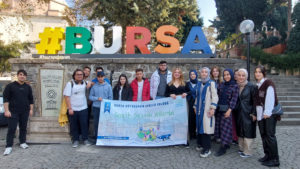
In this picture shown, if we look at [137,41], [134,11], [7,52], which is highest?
[134,11]

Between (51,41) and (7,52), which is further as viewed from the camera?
(7,52)

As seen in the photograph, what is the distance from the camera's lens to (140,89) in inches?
211

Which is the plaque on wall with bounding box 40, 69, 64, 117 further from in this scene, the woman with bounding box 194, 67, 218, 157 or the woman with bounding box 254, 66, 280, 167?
the woman with bounding box 254, 66, 280, 167

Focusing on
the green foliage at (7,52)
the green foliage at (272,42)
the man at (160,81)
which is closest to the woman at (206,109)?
the man at (160,81)

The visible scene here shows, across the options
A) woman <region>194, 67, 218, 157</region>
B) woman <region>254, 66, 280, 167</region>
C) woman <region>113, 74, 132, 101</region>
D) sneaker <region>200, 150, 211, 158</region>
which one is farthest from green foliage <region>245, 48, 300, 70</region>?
woman <region>113, 74, 132, 101</region>

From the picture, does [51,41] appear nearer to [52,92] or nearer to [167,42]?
[52,92]

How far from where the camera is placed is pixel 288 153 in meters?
4.55

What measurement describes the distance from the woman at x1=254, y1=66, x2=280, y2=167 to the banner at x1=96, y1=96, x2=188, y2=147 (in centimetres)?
157

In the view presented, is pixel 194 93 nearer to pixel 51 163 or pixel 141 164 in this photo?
pixel 141 164

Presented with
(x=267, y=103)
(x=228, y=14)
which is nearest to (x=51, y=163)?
(x=267, y=103)

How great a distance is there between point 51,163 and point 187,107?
317 centimetres

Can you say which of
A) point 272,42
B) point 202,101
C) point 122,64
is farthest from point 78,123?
point 272,42

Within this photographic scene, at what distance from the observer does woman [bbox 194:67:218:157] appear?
4.37m

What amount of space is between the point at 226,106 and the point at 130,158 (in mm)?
2268
